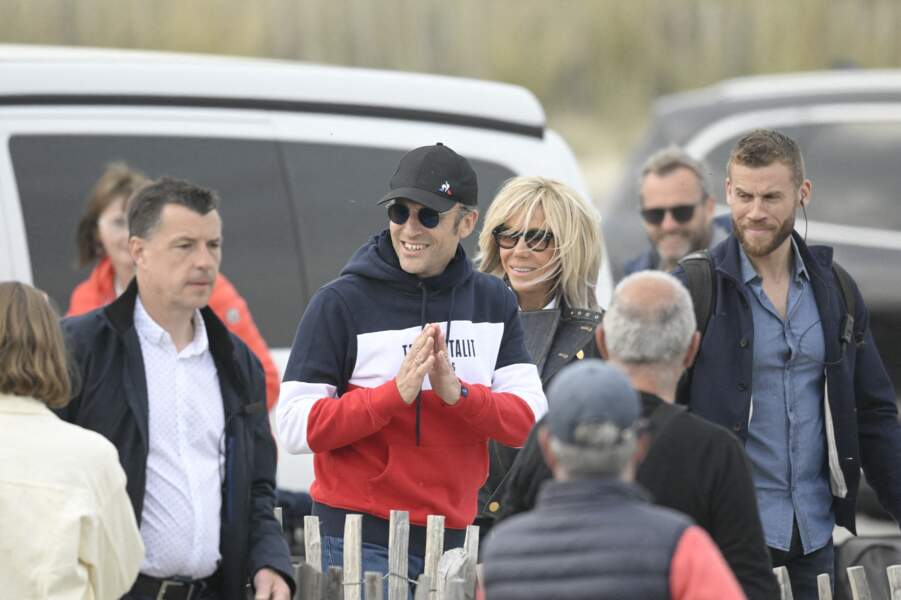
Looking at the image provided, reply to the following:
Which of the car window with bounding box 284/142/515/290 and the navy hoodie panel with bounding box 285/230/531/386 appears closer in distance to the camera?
the navy hoodie panel with bounding box 285/230/531/386

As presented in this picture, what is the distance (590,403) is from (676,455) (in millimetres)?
589

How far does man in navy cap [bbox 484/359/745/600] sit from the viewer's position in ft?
10.5

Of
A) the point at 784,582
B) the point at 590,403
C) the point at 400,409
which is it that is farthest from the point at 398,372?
the point at 590,403

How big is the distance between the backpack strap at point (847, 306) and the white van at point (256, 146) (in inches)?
69.9

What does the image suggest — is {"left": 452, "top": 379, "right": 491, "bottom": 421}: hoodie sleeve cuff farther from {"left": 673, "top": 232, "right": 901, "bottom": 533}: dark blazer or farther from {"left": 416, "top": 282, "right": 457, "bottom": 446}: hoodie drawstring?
{"left": 673, "top": 232, "right": 901, "bottom": 533}: dark blazer

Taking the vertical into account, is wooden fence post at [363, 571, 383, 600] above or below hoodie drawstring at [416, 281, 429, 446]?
below

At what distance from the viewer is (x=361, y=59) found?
23.0m

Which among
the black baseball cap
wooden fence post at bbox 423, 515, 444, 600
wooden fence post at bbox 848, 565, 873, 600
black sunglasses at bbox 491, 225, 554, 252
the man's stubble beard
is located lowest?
wooden fence post at bbox 848, 565, 873, 600

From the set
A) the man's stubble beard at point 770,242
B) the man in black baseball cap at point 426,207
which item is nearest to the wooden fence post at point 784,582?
the man's stubble beard at point 770,242

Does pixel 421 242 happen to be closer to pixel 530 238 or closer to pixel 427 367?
pixel 427 367

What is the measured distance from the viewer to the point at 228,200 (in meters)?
6.88

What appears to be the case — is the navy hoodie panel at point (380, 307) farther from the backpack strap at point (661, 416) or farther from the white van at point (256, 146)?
the white van at point (256, 146)

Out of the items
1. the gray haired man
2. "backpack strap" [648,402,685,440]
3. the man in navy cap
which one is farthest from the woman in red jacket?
the man in navy cap

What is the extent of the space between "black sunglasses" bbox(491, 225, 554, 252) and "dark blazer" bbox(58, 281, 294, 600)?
0.98 metres
